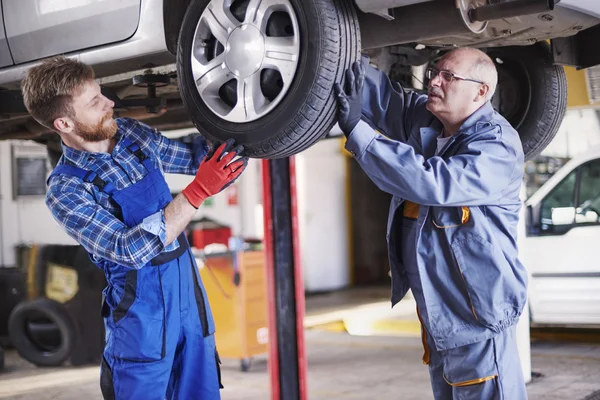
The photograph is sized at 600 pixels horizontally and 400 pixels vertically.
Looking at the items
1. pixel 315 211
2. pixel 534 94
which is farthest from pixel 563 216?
pixel 315 211

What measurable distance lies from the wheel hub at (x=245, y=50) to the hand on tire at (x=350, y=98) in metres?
0.25

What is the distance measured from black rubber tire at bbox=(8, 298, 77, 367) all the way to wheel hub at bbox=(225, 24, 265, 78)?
3956mm

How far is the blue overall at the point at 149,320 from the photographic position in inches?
90.7

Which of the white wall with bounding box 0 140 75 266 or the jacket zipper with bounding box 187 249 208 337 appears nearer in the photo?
the jacket zipper with bounding box 187 249 208 337

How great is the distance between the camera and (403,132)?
2.41 m

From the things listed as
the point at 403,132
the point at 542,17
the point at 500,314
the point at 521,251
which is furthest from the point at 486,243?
the point at 521,251

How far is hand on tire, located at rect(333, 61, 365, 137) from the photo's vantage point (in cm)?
201

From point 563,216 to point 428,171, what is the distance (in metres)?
4.57

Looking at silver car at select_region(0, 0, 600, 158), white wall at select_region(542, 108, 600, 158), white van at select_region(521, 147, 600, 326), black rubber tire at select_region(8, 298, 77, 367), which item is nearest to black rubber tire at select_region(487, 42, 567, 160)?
silver car at select_region(0, 0, 600, 158)

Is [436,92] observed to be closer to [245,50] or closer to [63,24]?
[245,50]

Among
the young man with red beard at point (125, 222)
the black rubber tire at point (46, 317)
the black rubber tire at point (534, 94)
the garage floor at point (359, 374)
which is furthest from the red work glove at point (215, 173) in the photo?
the black rubber tire at point (46, 317)

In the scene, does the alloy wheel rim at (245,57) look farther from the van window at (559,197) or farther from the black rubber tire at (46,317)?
the van window at (559,197)

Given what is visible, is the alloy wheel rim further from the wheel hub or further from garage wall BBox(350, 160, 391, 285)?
garage wall BBox(350, 160, 391, 285)

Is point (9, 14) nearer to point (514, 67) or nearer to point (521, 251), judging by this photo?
point (514, 67)
